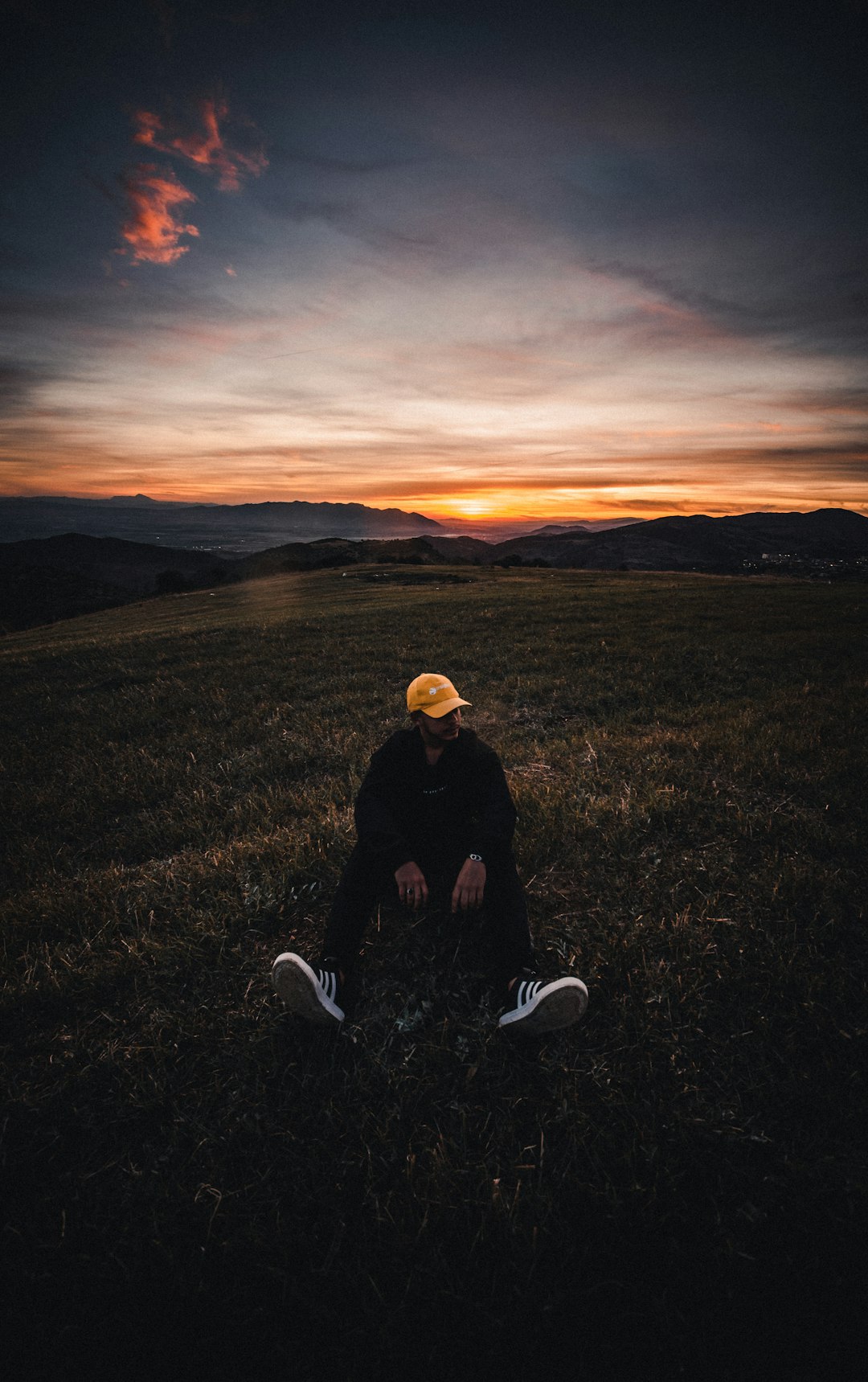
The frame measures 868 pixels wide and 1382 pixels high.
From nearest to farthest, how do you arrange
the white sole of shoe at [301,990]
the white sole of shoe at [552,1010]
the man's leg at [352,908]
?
the white sole of shoe at [552,1010], the white sole of shoe at [301,990], the man's leg at [352,908]

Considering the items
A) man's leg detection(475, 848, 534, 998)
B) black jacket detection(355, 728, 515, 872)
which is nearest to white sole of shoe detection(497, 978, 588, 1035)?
man's leg detection(475, 848, 534, 998)

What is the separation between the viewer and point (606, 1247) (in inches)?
89.6

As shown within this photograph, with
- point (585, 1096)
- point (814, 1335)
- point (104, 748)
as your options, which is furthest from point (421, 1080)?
point (104, 748)

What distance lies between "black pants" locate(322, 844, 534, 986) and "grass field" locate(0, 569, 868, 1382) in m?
0.24

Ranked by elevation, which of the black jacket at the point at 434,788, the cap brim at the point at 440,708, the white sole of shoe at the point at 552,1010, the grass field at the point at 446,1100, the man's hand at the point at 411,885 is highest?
the cap brim at the point at 440,708

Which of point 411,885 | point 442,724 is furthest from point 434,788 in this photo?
point 411,885

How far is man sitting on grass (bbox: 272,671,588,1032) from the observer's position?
3244mm

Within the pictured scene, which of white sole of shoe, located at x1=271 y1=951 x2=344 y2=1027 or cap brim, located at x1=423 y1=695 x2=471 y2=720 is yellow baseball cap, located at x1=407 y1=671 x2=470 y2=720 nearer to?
cap brim, located at x1=423 y1=695 x2=471 y2=720

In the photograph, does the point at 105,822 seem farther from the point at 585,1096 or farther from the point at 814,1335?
the point at 814,1335

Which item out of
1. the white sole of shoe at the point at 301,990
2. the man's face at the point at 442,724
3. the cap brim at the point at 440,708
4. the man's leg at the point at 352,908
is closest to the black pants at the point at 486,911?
the man's leg at the point at 352,908

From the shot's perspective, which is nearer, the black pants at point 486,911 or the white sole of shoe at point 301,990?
the white sole of shoe at point 301,990

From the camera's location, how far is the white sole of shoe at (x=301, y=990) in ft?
10.5

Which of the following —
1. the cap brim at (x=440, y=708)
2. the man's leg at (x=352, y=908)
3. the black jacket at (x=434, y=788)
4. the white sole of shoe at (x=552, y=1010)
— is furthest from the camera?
the black jacket at (x=434, y=788)

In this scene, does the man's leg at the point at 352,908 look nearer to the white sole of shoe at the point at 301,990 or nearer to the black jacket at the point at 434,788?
the white sole of shoe at the point at 301,990
